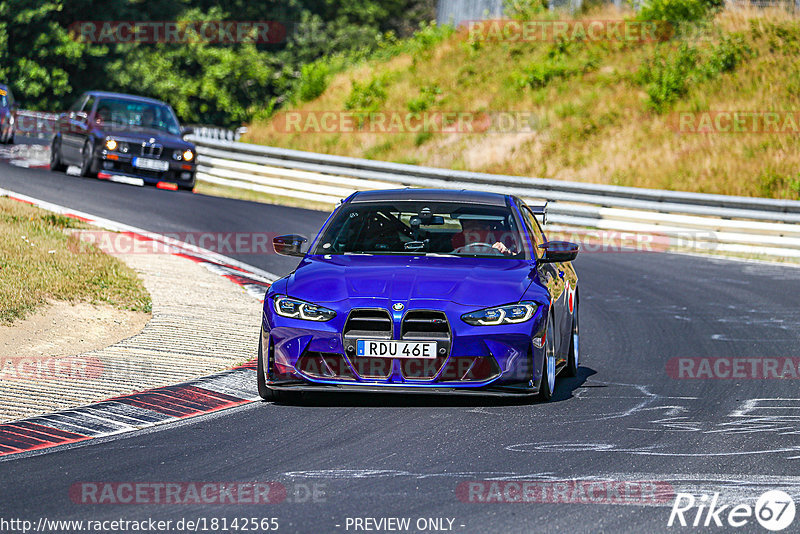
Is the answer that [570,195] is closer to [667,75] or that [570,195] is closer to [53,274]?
[667,75]

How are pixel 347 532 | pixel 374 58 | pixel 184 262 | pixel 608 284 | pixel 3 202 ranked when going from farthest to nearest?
pixel 374 58 < pixel 3 202 < pixel 608 284 < pixel 184 262 < pixel 347 532

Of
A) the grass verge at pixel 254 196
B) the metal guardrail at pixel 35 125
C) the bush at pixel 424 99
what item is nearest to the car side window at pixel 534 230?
the grass verge at pixel 254 196

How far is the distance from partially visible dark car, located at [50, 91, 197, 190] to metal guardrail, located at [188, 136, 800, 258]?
2.12 meters

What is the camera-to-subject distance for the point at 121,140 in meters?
24.0

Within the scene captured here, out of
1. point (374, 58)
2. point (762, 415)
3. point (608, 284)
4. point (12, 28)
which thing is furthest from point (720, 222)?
point (12, 28)

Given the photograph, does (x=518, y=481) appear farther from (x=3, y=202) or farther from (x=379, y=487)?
(x=3, y=202)

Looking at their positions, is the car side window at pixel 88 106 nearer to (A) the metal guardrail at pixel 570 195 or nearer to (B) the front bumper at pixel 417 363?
(A) the metal guardrail at pixel 570 195

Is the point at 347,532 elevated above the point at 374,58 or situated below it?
below

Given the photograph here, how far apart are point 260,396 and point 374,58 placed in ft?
103

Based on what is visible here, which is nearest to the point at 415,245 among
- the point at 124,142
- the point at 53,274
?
the point at 53,274

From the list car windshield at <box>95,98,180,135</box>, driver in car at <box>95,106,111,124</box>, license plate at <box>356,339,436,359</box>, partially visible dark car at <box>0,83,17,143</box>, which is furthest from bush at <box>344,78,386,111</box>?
license plate at <box>356,339,436,359</box>

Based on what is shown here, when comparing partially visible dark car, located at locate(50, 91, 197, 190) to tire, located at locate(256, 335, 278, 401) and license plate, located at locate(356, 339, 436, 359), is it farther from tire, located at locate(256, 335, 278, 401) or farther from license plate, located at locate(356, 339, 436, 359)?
license plate, located at locate(356, 339, 436, 359)

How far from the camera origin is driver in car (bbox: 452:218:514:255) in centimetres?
950

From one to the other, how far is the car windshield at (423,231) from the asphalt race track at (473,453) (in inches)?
46.4
